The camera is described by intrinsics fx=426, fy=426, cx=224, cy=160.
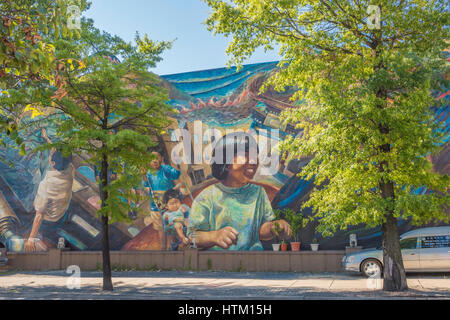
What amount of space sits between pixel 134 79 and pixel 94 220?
971 centimetres

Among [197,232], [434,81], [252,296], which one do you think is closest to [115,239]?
[197,232]

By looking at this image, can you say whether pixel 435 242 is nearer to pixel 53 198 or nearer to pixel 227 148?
pixel 227 148

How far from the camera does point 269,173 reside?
19.3 m

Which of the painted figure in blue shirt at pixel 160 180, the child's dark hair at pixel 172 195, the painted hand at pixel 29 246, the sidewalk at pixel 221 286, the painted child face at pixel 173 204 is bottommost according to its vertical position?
the sidewalk at pixel 221 286

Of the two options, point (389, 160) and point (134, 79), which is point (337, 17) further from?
point (134, 79)

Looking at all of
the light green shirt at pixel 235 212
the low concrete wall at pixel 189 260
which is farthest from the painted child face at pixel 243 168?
the low concrete wall at pixel 189 260

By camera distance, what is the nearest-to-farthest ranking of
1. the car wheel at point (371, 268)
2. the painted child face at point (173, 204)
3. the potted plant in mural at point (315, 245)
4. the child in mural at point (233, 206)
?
1. the car wheel at point (371, 268)
2. the potted plant in mural at point (315, 245)
3. the child in mural at point (233, 206)
4. the painted child face at point (173, 204)

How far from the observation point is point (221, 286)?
1383cm

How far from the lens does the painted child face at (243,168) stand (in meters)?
19.5

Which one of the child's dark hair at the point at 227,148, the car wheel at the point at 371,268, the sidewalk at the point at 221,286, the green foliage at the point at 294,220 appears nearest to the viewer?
the sidewalk at the point at 221,286

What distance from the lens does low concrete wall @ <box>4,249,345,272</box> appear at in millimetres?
17766

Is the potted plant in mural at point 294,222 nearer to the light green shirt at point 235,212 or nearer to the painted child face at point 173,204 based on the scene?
the light green shirt at point 235,212

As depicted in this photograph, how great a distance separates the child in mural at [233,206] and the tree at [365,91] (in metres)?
6.91

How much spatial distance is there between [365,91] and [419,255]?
721 cm
